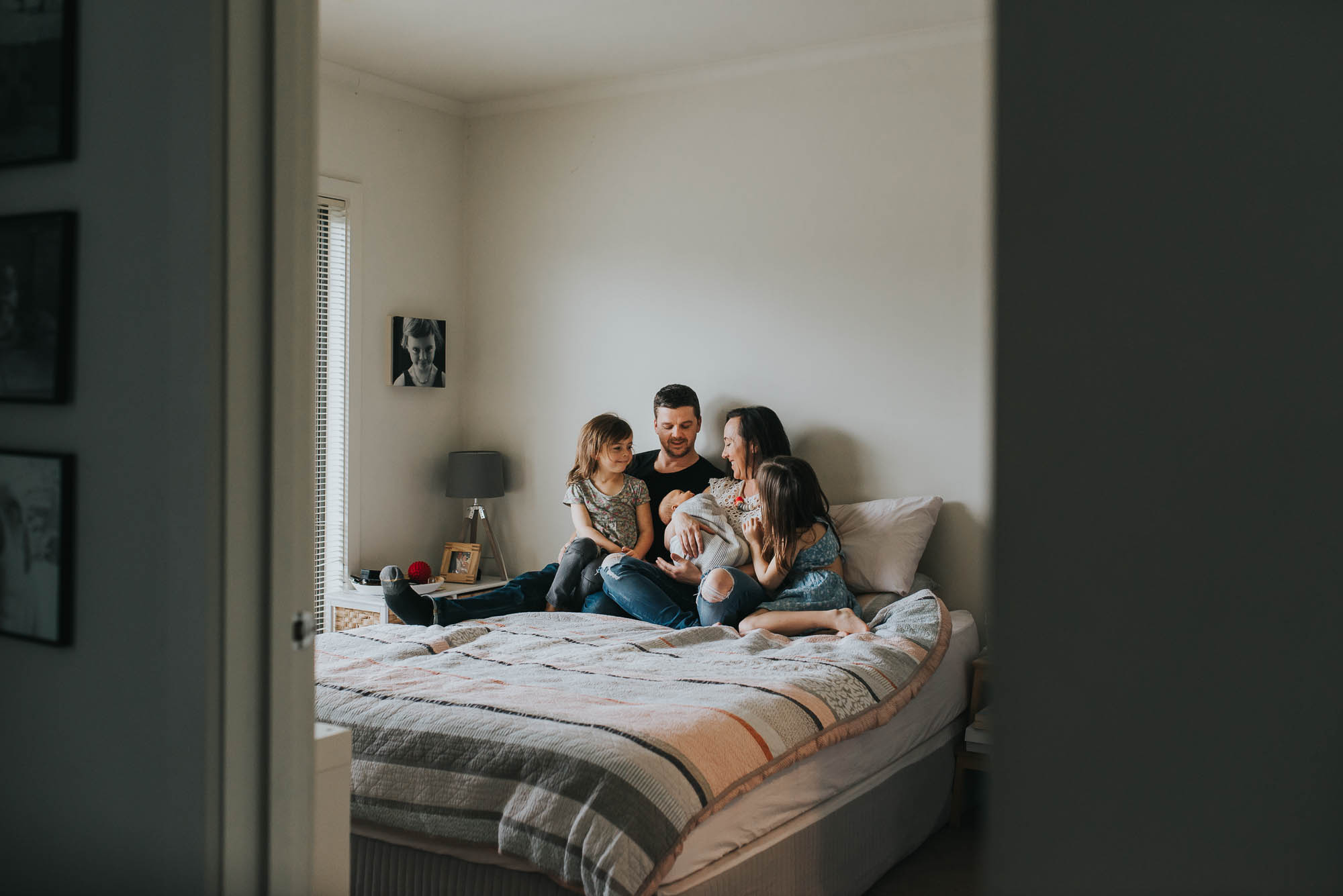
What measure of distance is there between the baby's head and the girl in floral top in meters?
0.07

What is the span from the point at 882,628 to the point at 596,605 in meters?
1.08

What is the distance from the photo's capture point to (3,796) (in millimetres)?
1445

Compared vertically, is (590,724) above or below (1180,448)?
below

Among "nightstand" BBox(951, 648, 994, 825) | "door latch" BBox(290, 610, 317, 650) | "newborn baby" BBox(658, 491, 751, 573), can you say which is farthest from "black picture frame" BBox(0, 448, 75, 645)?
"nightstand" BBox(951, 648, 994, 825)

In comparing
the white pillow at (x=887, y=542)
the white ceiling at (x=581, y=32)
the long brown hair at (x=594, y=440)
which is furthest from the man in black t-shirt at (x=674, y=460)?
the white ceiling at (x=581, y=32)

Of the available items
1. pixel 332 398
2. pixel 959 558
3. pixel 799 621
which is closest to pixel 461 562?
pixel 332 398

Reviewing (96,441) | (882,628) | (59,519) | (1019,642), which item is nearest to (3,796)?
(59,519)

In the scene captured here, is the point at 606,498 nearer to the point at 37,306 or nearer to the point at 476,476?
the point at 476,476

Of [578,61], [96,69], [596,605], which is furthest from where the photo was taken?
[578,61]

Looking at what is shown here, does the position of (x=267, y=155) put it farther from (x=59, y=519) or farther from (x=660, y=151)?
(x=660, y=151)

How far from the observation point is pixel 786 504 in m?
3.51

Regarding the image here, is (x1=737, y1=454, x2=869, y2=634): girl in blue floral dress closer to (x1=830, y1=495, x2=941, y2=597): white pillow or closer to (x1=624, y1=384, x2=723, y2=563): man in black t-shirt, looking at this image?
(x1=830, y1=495, x2=941, y2=597): white pillow

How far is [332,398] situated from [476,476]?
2.31 feet

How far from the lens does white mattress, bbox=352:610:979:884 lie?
2139 mm
